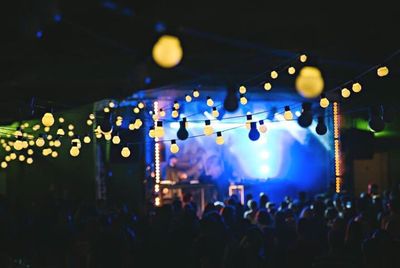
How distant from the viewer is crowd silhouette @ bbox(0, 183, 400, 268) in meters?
5.29

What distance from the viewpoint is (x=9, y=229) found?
29.7 feet

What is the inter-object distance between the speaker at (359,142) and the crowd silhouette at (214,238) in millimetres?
5256

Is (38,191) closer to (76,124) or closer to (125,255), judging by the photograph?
(76,124)

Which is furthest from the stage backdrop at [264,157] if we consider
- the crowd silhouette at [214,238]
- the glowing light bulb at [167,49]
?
the glowing light bulb at [167,49]

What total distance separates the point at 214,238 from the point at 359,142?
9.67m

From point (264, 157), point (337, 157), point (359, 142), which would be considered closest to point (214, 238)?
point (337, 157)

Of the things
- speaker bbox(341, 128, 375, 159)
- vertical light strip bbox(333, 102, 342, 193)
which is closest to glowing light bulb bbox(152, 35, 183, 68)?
vertical light strip bbox(333, 102, 342, 193)

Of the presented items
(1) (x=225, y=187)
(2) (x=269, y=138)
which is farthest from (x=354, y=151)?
(1) (x=225, y=187)

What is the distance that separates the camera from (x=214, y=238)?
18.9 ft

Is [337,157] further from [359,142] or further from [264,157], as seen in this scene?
[264,157]

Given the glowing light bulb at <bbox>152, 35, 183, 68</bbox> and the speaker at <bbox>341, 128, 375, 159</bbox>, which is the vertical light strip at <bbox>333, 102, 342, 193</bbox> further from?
the glowing light bulb at <bbox>152, 35, 183, 68</bbox>

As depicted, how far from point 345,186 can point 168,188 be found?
5.32 metres

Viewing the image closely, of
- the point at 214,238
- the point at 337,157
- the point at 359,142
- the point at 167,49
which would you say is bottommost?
the point at 214,238

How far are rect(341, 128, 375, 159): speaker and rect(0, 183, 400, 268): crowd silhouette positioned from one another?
17.2 ft
